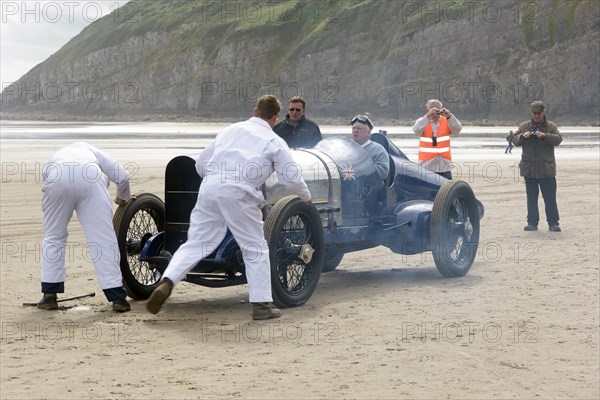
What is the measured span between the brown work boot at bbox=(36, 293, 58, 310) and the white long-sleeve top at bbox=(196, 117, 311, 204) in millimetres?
1942

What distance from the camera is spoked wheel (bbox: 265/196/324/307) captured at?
28.9ft

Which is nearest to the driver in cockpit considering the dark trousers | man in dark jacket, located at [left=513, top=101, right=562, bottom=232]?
man in dark jacket, located at [left=513, top=101, right=562, bottom=232]

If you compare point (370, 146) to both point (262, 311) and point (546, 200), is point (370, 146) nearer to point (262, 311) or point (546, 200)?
point (262, 311)

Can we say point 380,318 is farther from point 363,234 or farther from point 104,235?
point 104,235

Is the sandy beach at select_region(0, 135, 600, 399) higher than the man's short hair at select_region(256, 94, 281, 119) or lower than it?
lower

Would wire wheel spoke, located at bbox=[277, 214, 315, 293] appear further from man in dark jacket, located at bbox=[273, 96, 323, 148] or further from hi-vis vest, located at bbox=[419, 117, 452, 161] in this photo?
hi-vis vest, located at bbox=[419, 117, 452, 161]

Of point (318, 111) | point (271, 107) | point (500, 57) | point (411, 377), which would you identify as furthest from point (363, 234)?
point (318, 111)

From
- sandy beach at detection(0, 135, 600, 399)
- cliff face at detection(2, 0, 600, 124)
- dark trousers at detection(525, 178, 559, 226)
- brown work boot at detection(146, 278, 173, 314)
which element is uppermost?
cliff face at detection(2, 0, 600, 124)

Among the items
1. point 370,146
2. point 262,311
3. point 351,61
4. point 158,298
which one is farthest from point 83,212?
point 351,61

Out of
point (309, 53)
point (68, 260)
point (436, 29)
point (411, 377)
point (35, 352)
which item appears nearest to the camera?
point (411, 377)

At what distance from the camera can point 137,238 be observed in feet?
32.5

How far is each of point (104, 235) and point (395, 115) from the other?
98054 mm

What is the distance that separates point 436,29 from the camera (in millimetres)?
105438

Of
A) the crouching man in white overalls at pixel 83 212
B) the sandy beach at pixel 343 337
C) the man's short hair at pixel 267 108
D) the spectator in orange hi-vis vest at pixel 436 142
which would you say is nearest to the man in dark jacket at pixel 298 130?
the sandy beach at pixel 343 337
